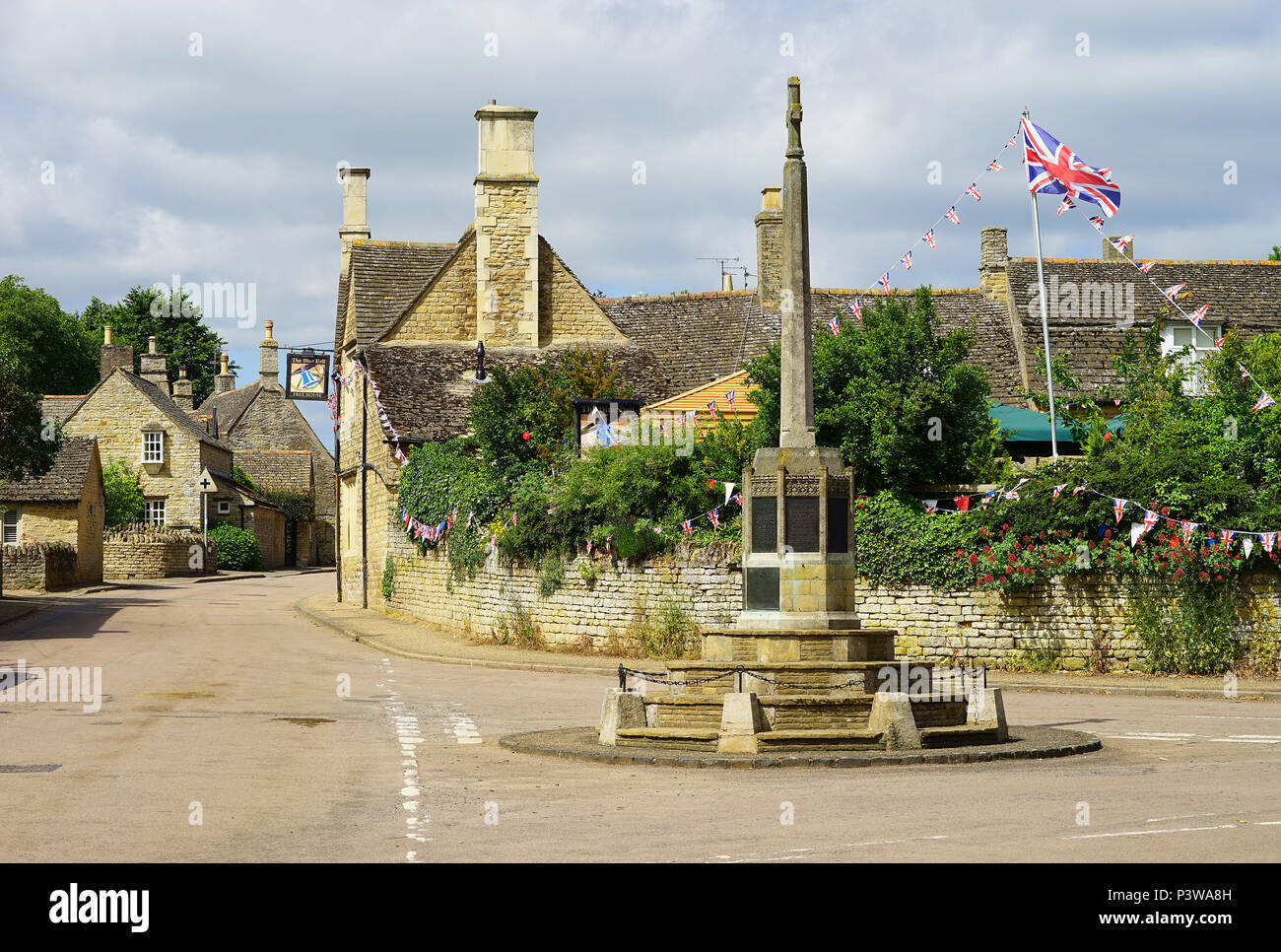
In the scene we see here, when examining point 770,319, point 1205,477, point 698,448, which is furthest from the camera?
point 770,319

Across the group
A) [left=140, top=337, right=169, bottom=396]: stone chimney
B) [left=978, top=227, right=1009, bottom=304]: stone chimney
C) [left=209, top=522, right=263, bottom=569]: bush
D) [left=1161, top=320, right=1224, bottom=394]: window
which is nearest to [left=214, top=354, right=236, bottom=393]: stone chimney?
[left=140, top=337, right=169, bottom=396]: stone chimney

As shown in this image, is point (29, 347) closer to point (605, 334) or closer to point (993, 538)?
point (605, 334)

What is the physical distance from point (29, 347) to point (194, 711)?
6337 cm

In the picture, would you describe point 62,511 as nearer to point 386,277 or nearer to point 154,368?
point 386,277

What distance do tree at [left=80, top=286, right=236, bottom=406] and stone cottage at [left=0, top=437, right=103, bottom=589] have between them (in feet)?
112

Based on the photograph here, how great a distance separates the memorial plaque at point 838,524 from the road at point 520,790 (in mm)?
→ 2779

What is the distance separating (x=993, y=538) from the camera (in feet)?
72.8

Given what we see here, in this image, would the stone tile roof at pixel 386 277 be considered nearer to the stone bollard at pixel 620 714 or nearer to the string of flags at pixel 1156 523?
the string of flags at pixel 1156 523

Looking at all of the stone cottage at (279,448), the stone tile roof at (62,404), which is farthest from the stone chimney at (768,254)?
the stone cottage at (279,448)

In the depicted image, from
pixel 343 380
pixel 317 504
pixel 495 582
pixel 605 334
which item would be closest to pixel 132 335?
pixel 317 504

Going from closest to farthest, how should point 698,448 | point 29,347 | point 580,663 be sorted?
point 580,663, point 698,448, point 29,347

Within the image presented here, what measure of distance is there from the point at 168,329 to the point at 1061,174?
7432 cm

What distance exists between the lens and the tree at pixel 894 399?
2388 centimetres

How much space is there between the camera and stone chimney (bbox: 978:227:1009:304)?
37.8m
